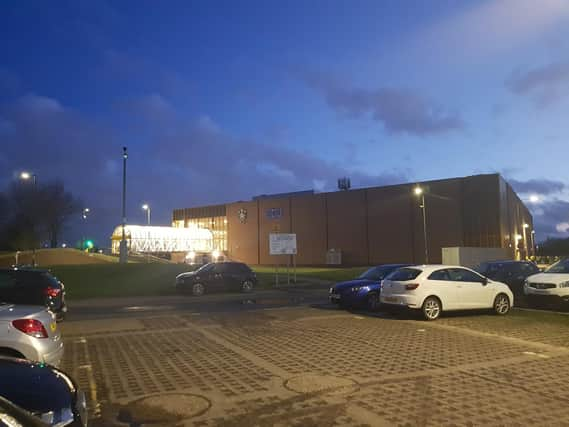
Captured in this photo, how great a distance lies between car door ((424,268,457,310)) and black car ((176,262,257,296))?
1220 centimetres

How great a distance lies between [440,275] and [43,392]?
11.5 m

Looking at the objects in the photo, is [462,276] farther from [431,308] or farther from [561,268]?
[561,268]

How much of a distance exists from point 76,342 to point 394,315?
28.1ft

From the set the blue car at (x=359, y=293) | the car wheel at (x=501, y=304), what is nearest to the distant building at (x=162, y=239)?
the blue car at (x=359, y=293)

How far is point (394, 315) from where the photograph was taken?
1429 cm

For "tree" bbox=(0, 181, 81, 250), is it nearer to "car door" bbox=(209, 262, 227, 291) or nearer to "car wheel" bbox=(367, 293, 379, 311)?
"car door" bbox=(209, 262, 227, 291)

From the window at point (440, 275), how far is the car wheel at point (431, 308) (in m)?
0.56

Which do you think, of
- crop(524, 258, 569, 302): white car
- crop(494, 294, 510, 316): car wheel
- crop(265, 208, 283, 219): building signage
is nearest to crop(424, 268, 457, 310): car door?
crop(494, 294, 510, 316): car wheel

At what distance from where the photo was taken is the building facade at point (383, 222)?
48312 mm

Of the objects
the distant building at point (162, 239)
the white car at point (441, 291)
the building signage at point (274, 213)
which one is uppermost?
the building signage at point (274, 213)

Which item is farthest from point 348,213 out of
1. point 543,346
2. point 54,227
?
point 543,346

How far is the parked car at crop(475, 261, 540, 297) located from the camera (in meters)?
19.4

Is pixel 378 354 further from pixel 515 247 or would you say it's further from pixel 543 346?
pixel 515 247

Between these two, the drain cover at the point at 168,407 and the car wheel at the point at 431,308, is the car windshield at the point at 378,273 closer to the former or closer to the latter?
the car wheel at the point at 431,308
